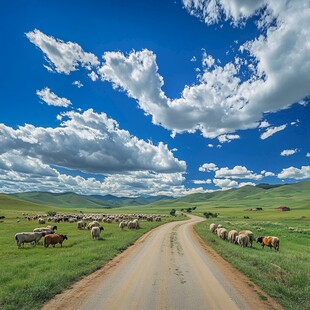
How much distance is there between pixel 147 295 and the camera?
12.8m

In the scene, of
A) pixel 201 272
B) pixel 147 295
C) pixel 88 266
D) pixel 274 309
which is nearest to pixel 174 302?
pixel 147 295

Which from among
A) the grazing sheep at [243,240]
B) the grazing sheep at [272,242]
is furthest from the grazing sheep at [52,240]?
the grazing sheep at [272,242]

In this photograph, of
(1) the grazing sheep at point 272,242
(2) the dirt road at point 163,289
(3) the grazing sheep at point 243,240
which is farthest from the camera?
(3) the grazing sheep at point 243,240

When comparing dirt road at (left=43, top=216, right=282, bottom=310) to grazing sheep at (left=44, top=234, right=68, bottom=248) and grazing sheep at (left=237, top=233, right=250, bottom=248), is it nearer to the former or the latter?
grazing sheep at (left=44, top=234, right=68, bottom=248)

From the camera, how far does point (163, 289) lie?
13852 mm

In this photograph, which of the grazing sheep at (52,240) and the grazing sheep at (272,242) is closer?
the grazing sheep at (52,240)

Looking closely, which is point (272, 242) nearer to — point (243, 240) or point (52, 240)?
point (243, 240)

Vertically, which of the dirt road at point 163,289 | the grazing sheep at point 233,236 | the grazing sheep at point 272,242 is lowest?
the dirt road at point 163,289

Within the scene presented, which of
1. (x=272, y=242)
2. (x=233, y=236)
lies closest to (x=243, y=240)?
(x=233, y=236)

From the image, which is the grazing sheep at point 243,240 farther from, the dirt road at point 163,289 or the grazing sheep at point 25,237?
the grazing sheep at point 25,237

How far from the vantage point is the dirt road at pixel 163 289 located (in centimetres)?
1169

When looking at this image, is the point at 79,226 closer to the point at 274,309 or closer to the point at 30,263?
the point at 30,263

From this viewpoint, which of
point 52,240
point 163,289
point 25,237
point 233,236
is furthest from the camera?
point 233,236

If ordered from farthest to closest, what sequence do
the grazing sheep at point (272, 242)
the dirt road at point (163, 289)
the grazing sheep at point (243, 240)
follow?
the grazing sheep at point (243, 240), the grazing sheep at point (272, 242), the dirt road at point (163, 289)
